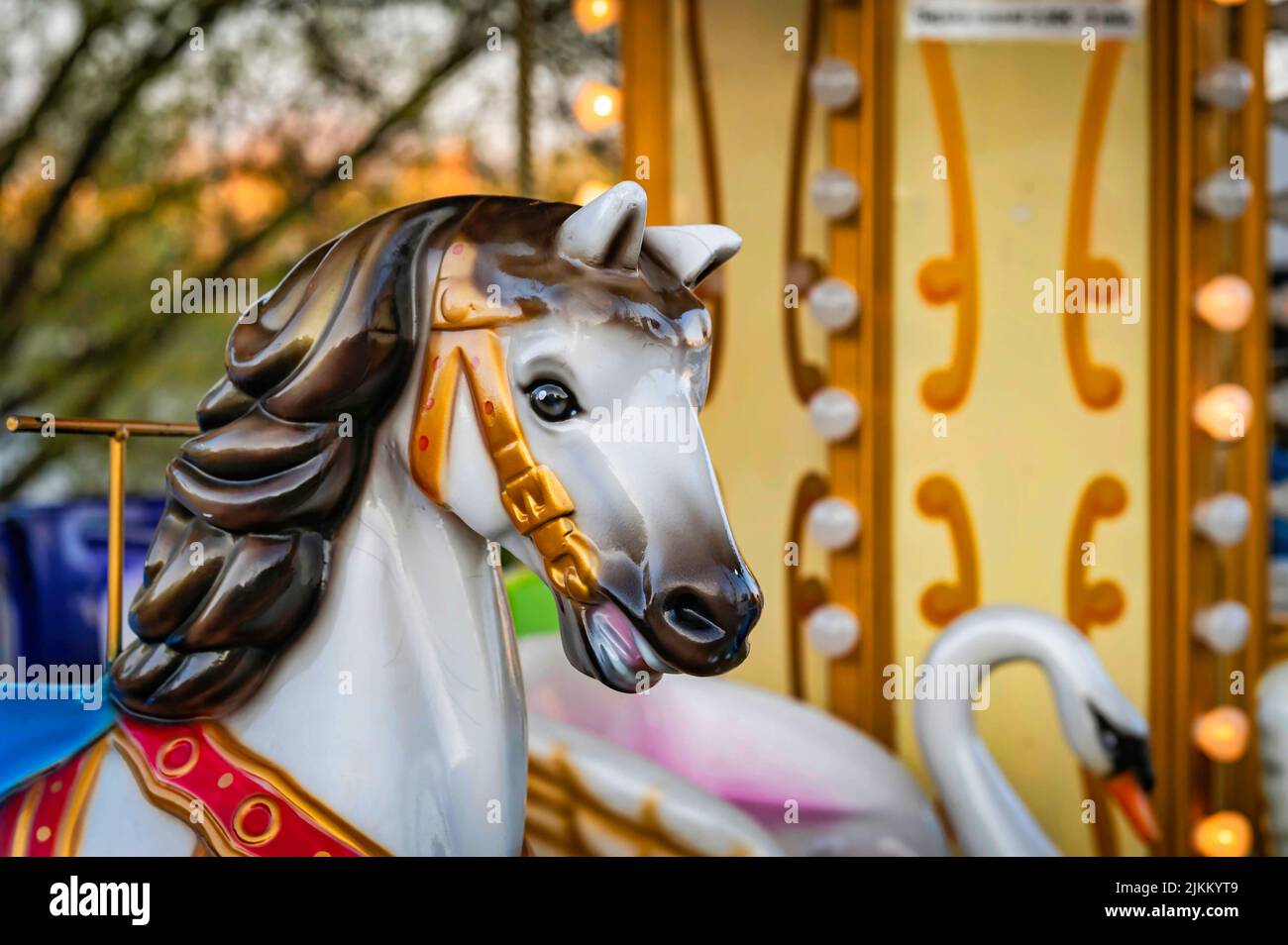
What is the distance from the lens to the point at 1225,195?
2033mm

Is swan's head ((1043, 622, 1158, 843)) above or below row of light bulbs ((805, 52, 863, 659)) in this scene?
below

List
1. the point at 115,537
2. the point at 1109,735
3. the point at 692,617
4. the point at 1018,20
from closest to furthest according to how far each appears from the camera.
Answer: the point at 692,617
the point at 115,537
the point at 1109,735
the point at 1018,20

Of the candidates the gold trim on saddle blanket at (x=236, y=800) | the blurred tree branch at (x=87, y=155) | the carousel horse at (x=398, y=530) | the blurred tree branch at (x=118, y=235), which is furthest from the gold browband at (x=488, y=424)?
the blurred tree branch at (x=87, y=155)

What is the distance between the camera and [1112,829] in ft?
6.95

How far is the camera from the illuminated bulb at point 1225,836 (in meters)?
2.03

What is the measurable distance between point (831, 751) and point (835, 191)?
0.89m

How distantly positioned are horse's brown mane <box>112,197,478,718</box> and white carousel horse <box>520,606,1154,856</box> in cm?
86

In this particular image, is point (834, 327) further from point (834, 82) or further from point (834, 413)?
point (834, 82)

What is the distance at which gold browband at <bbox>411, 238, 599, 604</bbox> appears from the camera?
2.66 ft

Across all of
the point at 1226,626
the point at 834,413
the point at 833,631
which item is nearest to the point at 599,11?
the point at 834,413

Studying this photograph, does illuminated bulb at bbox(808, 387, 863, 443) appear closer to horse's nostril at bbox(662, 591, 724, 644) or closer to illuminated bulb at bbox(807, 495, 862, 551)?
illuminated bulb at bbox(807, 495, 862, 551)

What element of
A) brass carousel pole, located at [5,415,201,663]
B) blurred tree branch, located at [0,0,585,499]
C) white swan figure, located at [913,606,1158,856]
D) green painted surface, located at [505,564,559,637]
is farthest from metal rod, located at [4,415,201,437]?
blurred tree branch, located at [0,0,585,499]

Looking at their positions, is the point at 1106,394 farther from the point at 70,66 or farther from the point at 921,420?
the point at 70,66

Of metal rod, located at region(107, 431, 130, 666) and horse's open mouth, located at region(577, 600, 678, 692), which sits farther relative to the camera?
metal rod, located at region(107, 431, 130, 666)
